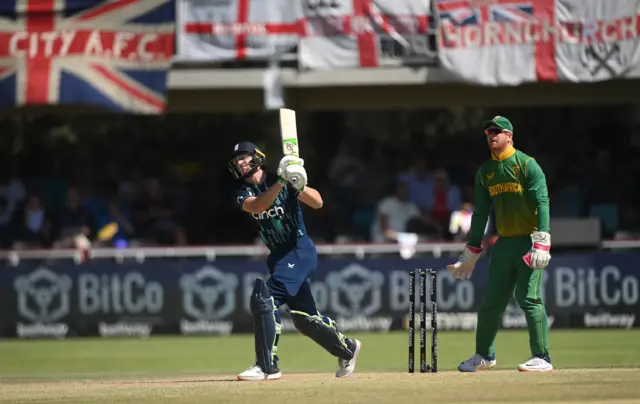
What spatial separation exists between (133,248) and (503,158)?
9047mm

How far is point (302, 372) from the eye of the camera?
1279 cm

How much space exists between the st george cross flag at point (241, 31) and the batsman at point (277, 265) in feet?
28.8

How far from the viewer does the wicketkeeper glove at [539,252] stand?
10.1 meters

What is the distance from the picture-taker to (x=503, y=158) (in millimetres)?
10516

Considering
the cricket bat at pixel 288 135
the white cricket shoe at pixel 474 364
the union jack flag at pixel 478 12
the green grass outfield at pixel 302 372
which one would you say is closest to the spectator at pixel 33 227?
the green grass outfield at pixel 302 372

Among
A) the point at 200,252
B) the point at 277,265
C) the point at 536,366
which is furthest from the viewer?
the point at 200,252

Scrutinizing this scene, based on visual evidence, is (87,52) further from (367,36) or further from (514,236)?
(514,236)

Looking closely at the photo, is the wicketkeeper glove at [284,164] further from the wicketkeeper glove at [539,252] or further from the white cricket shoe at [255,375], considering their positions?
the wicketkeeper glove at [539,252]

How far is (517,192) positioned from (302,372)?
3509 millimetres

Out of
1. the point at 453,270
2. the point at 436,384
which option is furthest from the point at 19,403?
the point at 453,270

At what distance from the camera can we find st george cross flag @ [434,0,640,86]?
61.2 ft

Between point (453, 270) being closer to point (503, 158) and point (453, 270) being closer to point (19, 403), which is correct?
point (503, 158)

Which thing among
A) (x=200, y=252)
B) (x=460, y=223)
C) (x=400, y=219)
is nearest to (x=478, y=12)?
(x=460, y=223)

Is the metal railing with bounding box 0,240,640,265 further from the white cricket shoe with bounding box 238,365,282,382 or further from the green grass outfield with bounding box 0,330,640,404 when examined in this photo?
the white cricket shoe with bounding box 238,365,282,382
